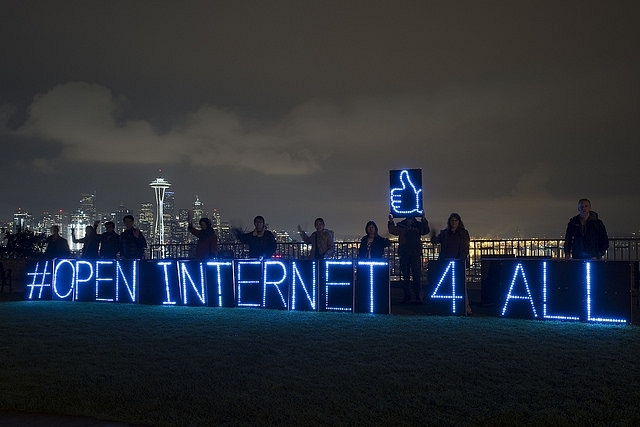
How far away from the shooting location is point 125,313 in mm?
14336

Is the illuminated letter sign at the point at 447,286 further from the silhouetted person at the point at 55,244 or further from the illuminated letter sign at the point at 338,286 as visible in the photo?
the silhouetted person at the point at 55,244

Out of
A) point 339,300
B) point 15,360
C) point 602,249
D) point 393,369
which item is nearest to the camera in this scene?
point 393,369

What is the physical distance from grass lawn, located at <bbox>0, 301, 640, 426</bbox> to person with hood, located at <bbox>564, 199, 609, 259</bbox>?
191cm

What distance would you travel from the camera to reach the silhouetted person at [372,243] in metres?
15.1

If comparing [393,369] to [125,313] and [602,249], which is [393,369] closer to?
[602,249]

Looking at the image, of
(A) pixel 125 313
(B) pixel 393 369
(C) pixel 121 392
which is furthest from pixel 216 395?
(A) pixel 125 313

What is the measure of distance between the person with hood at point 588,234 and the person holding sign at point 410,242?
3.36m

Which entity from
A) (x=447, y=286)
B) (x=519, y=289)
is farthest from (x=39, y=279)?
(x=519, y=289)

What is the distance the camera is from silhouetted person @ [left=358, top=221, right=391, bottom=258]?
15109mm

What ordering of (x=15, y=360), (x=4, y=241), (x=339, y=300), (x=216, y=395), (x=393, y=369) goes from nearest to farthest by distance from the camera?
(x=216, y=395), (x=393, y=369), (x=15, y=360), (x=339, y=300), (x=4, y=241)

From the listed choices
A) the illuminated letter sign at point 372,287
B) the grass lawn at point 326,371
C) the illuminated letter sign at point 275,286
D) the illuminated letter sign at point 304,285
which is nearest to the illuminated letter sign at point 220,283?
the illuminated letter sign at point 275,286

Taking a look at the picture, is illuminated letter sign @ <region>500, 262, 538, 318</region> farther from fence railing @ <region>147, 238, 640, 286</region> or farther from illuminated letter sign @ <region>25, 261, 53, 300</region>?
illuminated letter sign @ <region>25, 261, 53, 300</region>

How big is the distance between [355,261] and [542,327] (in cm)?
388

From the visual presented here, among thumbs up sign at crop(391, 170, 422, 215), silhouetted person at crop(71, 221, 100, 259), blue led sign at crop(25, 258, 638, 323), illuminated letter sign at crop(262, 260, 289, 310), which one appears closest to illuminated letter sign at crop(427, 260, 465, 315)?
blue led sign at crop(25, 258, 638, 323)
